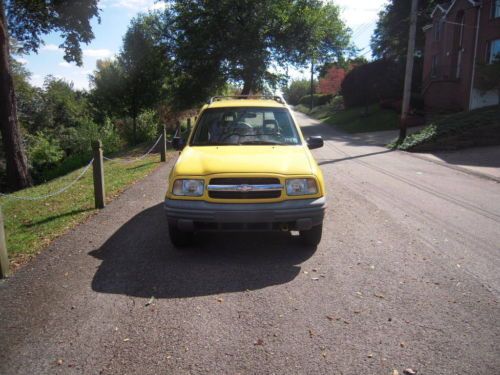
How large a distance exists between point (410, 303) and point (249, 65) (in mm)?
25159

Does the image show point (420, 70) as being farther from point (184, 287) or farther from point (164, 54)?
point (184, 287)

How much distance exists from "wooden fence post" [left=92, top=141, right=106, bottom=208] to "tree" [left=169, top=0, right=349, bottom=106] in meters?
20.6

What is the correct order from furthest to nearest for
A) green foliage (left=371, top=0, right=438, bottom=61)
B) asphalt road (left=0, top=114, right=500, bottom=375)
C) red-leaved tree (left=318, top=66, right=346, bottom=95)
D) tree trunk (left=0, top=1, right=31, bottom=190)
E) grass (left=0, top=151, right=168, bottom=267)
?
red-leaved tree (left=318, top=66, right=346, bottom=95), green foliage (left=371, top=0, right=438, bottom=61), tree trunk (left=0, top=1, right=31, bottom=190), grass (left=0, top=151, right=168, bottom=267), asphalt road (left=0, top=114, right=500, bottom=375)

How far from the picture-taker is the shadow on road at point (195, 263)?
4254 mm

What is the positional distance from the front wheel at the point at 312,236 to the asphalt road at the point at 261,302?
0.50 feet

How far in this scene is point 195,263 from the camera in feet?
16.0

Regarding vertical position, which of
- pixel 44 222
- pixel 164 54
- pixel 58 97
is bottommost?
pixel 44 222

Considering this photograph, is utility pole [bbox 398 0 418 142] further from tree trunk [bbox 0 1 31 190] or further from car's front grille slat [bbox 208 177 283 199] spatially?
car's front grille slat [bbox 208 177 283 199]

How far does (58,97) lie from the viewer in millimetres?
33844

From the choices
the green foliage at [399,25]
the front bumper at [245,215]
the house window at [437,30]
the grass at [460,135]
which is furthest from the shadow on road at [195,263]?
the green foliage at [399,25]

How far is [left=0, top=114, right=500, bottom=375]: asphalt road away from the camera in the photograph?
3.05 m

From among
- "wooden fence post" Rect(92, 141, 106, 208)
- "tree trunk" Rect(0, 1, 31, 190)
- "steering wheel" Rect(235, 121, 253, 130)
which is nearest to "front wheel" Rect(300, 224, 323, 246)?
"steering wheel" Rect(235, 121, 253, 130)

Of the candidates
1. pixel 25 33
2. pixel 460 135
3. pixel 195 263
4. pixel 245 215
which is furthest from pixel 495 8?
pixel 195 263

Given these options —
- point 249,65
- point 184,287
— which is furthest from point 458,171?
point 249,65
